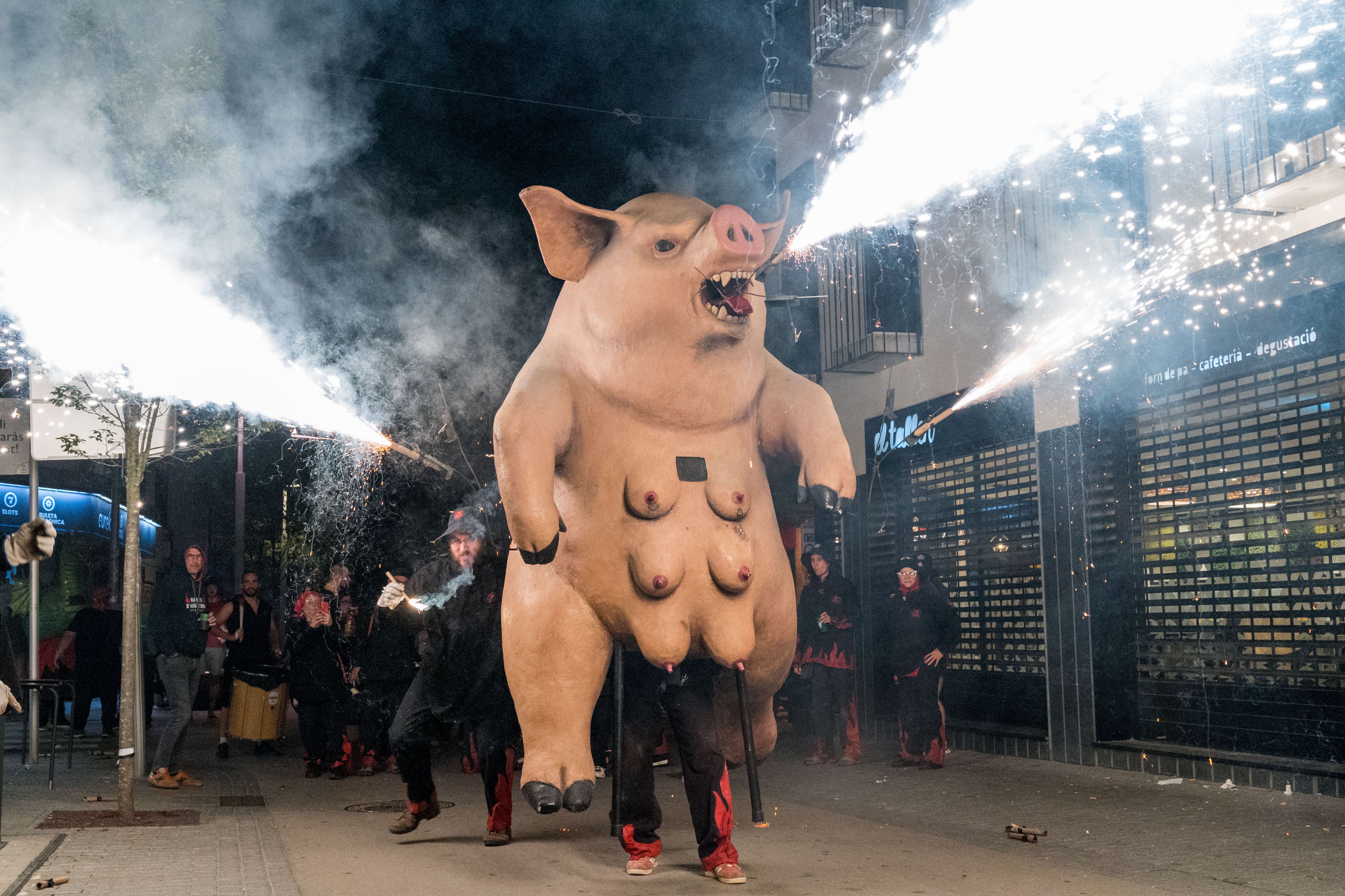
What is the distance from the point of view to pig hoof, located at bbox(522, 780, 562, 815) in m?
4.40

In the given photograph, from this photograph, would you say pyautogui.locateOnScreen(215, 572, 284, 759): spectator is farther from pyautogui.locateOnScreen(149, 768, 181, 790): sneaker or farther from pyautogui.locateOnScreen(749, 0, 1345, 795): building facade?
pyautogui.locateOnScreen(749, 0, 1345, 795): building facade

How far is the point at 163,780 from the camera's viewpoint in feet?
26.8

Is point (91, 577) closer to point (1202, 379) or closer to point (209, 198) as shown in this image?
point (209, 198)

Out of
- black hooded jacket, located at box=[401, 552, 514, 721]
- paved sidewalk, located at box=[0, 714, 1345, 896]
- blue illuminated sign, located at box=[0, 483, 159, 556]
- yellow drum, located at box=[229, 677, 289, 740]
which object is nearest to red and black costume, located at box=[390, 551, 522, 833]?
black hooded jacket, located at box=[401, 552, 514, 721]

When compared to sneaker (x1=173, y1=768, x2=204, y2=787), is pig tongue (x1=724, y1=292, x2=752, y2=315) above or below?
above

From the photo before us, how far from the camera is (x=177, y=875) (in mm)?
5203

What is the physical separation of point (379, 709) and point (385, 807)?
4.77 feet

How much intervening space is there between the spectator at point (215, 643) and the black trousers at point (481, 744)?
3.96 metres

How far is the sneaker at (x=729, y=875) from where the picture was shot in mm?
4887

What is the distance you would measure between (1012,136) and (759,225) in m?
4.62

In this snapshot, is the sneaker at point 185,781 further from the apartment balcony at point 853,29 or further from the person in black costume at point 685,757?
the apartment balcony at point 853,29

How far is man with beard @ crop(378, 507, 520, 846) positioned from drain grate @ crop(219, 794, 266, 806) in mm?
1885

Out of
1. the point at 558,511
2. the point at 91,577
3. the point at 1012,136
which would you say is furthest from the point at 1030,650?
the point at 91,577

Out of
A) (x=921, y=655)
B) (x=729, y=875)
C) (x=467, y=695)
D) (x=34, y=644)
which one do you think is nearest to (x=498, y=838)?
(x=467, y=695)
